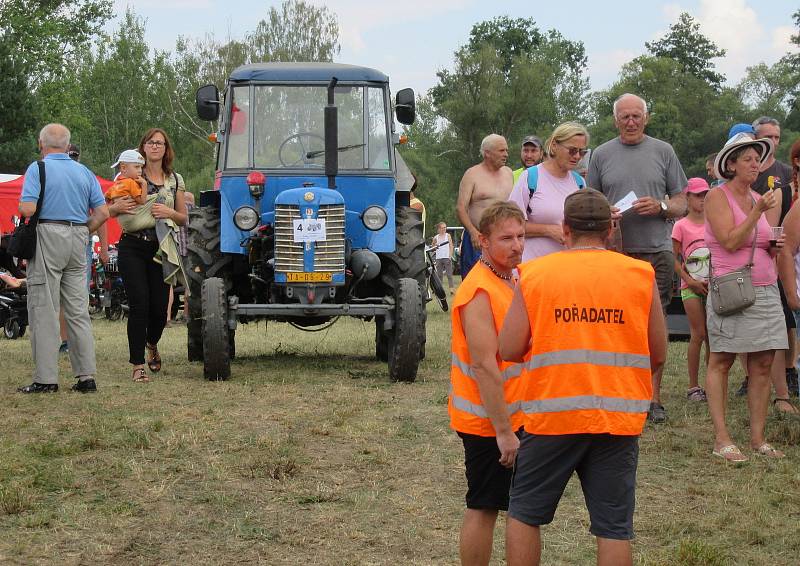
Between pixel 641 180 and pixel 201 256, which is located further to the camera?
pixel 201 256

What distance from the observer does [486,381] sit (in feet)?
13.3

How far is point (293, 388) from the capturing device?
9383 mm

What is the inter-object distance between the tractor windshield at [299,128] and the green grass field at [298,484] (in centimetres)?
238

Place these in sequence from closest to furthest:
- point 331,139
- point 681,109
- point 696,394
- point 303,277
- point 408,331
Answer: point 696,394 < point 408,331 < point 303,277 < point 331,139 < point 681,109

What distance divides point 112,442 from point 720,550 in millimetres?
3452

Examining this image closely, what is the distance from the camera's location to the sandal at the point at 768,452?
6715 mm

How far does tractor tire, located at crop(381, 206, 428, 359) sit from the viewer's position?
10.8 meters

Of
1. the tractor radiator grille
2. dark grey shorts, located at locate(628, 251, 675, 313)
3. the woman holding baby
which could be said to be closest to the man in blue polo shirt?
the woman holding baby

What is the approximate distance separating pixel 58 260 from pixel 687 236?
4.47m

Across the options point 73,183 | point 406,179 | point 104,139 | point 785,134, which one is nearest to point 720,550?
point 73,183

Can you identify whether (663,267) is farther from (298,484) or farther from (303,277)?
(303,277)

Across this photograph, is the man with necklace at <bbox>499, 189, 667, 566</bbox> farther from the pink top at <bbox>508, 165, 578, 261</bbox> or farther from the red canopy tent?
the red canopy tent

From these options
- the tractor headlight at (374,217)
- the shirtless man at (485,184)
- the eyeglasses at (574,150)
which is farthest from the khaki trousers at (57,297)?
Result: the eyeglasses at (574,150)

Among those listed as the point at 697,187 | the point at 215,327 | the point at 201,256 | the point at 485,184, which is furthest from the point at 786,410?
the point at 201,256
